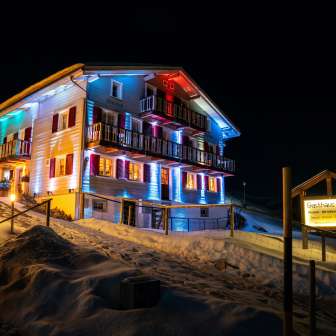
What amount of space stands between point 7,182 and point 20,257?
2102 centimetres

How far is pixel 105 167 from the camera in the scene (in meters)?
23.6

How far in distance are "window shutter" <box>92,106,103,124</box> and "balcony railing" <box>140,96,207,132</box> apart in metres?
3.59

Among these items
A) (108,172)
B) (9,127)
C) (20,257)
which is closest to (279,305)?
(20,257)

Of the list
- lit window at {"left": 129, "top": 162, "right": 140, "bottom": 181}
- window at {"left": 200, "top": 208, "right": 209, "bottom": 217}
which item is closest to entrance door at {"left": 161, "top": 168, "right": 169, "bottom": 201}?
lit window at {"left": 129, "top": 162, "right": 140, "bottom": 181}

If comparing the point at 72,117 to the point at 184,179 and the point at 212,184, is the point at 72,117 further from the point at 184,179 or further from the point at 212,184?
the point at 212,184

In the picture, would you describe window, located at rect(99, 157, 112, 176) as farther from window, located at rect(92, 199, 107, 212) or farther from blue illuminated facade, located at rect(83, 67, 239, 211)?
window, located at rect(92, 199, 107, 212)

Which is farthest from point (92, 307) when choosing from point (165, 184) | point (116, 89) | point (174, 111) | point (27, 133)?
point (27, 133)

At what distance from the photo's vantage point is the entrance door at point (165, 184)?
27766 mm

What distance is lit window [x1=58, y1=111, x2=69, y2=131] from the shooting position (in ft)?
80.8

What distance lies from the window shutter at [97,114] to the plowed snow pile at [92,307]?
616 inches

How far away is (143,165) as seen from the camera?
26.2 metres

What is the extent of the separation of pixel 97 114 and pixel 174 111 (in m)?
6.92

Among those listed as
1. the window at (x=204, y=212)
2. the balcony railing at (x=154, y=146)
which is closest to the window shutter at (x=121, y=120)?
the balcony railing at (x=154, y=146)

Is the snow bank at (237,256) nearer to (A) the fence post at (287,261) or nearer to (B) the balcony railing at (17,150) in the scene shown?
(A) the fence post at (287,261)
